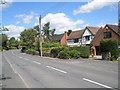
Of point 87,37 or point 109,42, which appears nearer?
point 109,42

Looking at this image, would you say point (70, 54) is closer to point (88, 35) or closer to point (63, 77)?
point (63, 77)

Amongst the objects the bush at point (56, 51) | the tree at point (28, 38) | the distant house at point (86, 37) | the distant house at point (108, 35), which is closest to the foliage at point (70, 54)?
the bush at point (56, 51)

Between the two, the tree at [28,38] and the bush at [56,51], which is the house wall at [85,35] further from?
the tree at [28,38]

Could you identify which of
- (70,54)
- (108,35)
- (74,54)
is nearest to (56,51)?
(70,54)

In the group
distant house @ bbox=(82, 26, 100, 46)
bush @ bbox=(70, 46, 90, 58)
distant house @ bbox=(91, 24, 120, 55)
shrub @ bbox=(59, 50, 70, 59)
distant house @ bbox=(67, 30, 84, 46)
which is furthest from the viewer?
distant house @ bbox=(67, 30, 84, 46)

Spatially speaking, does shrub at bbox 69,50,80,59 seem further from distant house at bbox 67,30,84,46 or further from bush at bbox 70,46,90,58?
distant house at bbox 67,30,84,46

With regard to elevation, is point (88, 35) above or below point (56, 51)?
above

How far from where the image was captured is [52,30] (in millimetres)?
99625

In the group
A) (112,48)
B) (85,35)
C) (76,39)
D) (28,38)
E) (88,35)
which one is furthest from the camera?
(28,38)

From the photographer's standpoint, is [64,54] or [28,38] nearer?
[64,54]

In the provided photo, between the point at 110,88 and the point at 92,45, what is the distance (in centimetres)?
3489

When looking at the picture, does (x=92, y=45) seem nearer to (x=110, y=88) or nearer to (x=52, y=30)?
(x=110, y=88)

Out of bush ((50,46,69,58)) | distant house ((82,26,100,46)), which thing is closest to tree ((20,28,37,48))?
distant house ((82,26,100,46))

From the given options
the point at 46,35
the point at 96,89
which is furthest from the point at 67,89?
the point at 46,35
